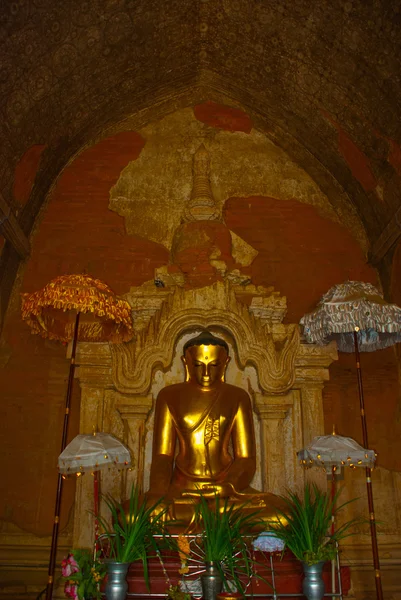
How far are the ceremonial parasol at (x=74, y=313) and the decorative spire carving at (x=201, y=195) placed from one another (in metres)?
2.00

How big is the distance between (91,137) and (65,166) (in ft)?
1.79

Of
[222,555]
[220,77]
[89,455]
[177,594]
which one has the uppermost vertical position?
[220,77]

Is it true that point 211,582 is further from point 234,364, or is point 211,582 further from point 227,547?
point 234,364

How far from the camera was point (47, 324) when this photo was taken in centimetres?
650

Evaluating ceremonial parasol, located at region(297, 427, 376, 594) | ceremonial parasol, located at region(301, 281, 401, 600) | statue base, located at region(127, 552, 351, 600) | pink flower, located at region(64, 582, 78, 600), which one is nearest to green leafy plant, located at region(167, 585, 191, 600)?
statue base, located at region(127, 552, 351, 600)

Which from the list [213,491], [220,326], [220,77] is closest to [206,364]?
[220,326]

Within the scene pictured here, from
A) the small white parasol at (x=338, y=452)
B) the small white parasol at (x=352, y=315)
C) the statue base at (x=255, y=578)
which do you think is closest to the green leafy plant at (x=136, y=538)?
the statue base at (x=255, y=578)

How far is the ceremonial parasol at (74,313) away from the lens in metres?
5.71

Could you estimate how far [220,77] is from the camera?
818 cm

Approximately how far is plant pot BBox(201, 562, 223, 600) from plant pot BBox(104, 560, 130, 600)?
611mm

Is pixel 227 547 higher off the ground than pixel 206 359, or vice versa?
pixel 206 359

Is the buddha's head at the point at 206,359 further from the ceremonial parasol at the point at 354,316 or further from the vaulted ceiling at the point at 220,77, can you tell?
the vaulted ceiling at the point at 220,77

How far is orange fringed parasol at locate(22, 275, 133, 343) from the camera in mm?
5734

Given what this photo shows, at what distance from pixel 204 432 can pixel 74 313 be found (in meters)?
1.97
